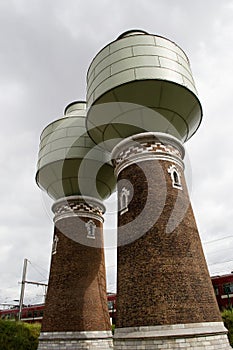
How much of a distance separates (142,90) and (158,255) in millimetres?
5318

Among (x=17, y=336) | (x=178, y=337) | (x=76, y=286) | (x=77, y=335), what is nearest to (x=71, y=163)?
(x=76, y=286)

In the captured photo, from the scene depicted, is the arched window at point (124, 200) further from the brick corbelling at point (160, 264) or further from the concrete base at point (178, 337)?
the concrete base at point (178, 337)

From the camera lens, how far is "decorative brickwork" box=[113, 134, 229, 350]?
859 centimetres

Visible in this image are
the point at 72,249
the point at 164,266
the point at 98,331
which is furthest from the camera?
the point at 72,249

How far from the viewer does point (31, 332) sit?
17297 mm

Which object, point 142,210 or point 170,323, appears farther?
point 142,210

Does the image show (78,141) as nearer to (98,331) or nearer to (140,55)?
(140,55)

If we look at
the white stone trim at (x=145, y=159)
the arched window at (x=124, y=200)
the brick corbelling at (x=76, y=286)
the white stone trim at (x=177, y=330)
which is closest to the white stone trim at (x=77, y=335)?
the brick corbelling at (x=76, y=286)

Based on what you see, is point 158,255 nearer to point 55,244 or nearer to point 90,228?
point 90,228

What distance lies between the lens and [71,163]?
14609mm

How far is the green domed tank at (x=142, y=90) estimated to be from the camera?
10.5 metres

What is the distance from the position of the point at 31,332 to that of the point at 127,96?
1407 cm

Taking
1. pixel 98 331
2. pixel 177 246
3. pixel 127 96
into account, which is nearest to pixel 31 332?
pixel 98 331

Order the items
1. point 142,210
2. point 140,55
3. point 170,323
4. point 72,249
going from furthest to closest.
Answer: point 72,249, point 140,55, point 142,210, point 170,323
